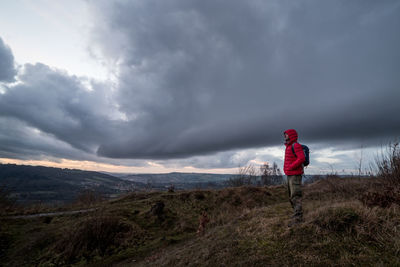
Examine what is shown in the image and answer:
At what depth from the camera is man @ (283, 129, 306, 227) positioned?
567 centimetres

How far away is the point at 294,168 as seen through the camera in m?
5.87

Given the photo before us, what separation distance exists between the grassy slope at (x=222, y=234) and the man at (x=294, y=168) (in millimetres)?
367

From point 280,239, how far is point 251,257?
43.3 inches

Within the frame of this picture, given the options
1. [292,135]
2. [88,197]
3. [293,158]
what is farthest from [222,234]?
[88,197]

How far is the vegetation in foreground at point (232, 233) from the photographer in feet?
13.5

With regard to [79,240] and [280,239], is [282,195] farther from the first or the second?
[79,240]

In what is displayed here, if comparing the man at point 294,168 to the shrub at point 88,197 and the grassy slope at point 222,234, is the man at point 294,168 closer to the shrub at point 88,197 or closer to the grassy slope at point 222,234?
the grassy slope at point 222,234

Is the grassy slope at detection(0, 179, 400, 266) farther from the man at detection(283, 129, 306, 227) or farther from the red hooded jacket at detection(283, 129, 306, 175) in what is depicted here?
the red hooded jacket at detection(283, 129, 306, 175)

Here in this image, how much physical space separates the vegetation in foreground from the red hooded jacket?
1.37 m

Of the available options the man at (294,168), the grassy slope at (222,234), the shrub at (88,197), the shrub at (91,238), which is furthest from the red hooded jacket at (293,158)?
the shrub at (88,197)

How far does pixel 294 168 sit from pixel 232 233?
335 cm

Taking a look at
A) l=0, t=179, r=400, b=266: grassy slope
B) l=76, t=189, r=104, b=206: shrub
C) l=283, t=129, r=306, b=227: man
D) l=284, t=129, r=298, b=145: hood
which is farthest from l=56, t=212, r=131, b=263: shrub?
l=76, t=189, r=104, b=206: shrub

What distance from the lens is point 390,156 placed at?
21.1ft

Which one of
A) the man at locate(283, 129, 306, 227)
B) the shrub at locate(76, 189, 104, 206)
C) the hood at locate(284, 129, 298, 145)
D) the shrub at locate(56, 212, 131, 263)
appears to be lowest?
the shrub at locate(76, 189, 104, 206)
